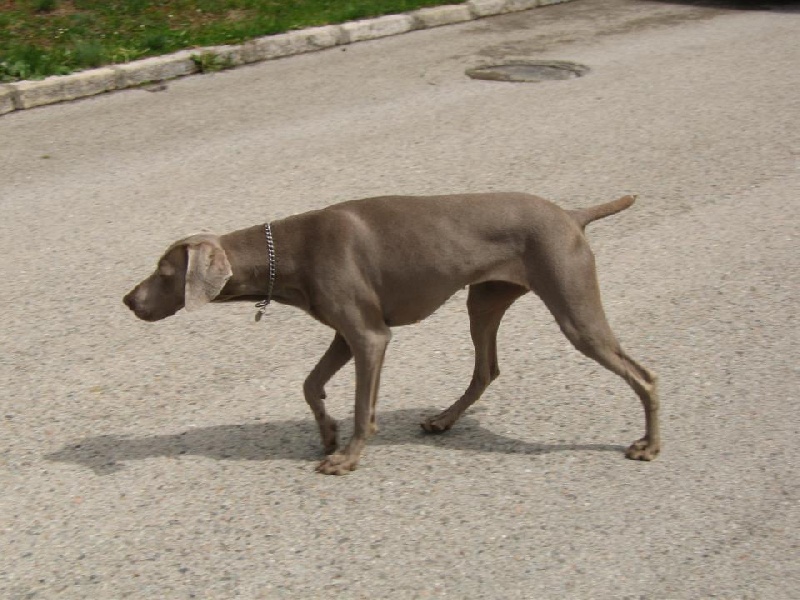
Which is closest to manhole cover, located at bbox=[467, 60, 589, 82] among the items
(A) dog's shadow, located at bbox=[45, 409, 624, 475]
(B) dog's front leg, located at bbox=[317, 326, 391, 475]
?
(A) dog's shadow, located at bbox=[45, 409, 624, 475]

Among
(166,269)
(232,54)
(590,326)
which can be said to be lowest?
(232,54)

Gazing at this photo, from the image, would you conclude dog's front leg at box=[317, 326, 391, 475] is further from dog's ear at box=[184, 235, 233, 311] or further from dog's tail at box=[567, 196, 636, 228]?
dog's tail at box=[567, 196, 636, 228]

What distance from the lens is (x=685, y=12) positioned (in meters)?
13.1

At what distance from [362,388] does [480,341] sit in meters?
0.69

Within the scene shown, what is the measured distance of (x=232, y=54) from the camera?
11008 mm

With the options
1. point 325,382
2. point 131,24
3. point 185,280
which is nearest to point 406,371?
point 325,382

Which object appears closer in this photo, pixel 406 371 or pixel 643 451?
pixel 643 451

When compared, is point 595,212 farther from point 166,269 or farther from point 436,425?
point 166,269

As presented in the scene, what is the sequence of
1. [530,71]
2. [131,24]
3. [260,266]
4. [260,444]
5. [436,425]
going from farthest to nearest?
[131,24] → [530,71] → [436,425] → [260,444] → [260,266]

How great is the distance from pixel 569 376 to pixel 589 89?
5.11 meters

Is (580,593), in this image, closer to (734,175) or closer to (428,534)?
(428,534)

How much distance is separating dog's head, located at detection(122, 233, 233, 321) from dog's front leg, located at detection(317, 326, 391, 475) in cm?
57

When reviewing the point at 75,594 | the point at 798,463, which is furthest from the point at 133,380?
the point at 798,463

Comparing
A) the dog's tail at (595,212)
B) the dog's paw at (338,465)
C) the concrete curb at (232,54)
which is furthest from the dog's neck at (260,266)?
the concrete curb at (232,54)
